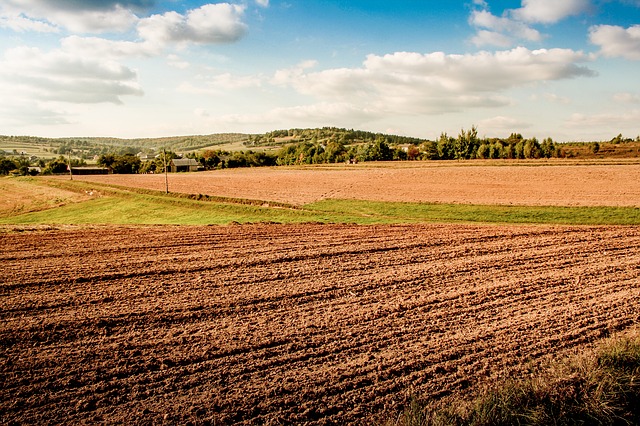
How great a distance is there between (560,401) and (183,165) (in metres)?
127

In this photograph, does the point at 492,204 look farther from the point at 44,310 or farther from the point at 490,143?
the point at 490,143

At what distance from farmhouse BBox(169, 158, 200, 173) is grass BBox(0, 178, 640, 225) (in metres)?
76.7

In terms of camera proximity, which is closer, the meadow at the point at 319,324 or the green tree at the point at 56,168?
the meadow at the point at 319,324

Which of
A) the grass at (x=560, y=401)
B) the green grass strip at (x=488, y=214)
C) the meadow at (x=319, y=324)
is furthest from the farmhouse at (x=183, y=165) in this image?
the grass at (x=560, y=401)

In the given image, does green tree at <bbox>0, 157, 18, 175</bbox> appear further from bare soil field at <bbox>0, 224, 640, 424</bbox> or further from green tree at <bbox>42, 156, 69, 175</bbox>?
bare soil field at <bbox>0, 224, 640, 424</bbox>

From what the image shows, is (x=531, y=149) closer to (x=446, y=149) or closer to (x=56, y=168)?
(x=446, y=149)

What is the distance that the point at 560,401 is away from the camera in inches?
259

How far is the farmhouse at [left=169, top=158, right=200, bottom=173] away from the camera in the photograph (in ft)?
396

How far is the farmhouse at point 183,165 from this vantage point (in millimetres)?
120812

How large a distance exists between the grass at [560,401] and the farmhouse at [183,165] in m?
122

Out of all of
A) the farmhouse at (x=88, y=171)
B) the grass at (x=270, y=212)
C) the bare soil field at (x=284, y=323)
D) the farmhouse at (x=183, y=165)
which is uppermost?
the farmhouse at (x=183, y=165)

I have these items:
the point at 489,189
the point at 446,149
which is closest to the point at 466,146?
the point at 446,149

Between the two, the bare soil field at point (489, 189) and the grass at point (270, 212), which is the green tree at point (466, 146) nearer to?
the bare soil field at point (489, 189)

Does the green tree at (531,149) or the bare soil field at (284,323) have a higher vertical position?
the green tree at (531,149)
